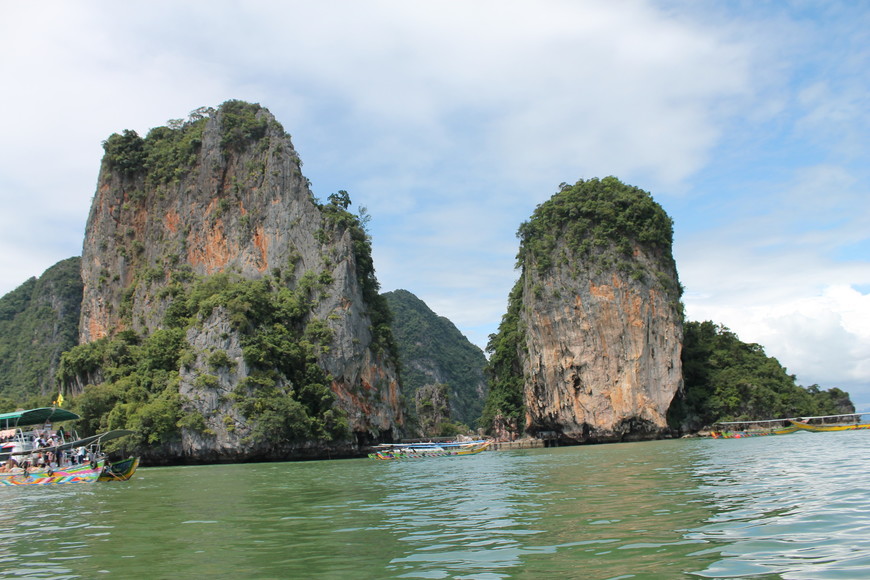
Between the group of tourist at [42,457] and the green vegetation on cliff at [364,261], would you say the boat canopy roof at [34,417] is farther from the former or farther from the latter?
the green vegetation on cliff at [364,261]

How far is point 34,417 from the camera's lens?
2545 cm

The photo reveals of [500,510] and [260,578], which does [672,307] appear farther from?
[260,578]

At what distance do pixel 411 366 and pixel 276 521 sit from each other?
3873 inches

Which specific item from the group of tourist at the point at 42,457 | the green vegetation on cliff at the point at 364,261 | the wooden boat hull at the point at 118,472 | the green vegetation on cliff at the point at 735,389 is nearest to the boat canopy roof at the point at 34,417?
the group of tourist at the point at 42,457

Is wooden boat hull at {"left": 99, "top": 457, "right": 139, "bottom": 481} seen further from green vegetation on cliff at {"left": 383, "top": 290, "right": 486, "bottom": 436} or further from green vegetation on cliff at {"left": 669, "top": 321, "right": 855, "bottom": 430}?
green vegetation on cliff at {"left": 383, "top": 290, "right": 486, "bottom": 436}

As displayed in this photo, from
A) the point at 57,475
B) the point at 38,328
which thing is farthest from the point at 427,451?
the point at 38,328

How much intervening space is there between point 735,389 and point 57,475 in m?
43.6

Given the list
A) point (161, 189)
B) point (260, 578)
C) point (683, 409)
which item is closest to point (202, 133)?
point (161, 189)

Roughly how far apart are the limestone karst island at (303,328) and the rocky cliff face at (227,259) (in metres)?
0.16

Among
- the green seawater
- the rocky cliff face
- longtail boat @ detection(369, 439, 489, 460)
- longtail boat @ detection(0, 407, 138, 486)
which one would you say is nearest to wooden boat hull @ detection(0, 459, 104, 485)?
longtail boat @ detection(0, 407, 138, 486)

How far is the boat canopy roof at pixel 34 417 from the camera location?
24.5m

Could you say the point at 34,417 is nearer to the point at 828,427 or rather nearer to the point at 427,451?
the point at 427,451

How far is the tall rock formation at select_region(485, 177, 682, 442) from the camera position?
4700cm

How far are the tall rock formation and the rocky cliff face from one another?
13.1 m
